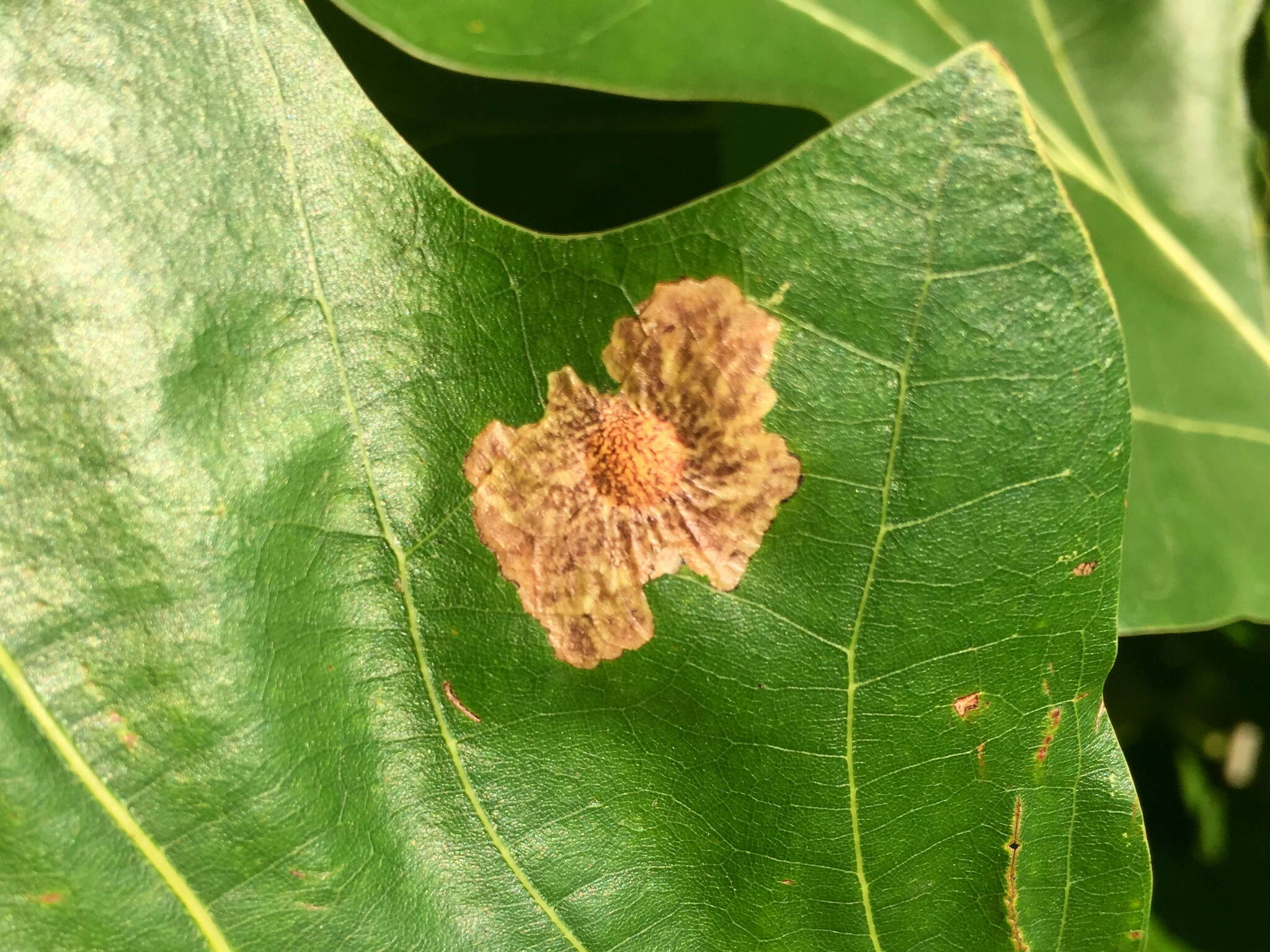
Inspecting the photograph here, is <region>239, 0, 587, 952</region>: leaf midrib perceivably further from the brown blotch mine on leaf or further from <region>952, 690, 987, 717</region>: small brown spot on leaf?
<region>952, 690, 987, 717</region>: small brown spot on leaf

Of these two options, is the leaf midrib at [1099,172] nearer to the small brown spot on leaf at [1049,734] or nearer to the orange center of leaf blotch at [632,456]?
the orange center of leaf blotch at [632,456]

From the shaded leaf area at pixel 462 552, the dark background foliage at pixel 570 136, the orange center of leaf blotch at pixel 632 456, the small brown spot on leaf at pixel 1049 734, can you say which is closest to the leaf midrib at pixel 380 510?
the shaded leaf area at pixel 462 552

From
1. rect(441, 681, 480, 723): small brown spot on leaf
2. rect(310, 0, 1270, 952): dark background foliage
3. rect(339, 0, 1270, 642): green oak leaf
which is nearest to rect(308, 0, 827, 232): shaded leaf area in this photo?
rect(310, 0, 1270, 952): dark background foliage

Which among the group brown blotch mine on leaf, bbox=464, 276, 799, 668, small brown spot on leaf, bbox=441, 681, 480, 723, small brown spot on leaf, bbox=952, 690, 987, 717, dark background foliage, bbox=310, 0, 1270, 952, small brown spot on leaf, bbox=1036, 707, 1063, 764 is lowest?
small brown spot on leaf, bbox=1036, 707, 1063, 764

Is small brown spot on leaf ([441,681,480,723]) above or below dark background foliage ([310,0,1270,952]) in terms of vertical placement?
below

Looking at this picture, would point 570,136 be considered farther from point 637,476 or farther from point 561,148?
point 637,476

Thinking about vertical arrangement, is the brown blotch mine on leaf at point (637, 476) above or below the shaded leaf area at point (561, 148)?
below

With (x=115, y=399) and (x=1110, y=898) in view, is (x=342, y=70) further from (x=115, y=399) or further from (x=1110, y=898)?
(x=1110, y=898)
